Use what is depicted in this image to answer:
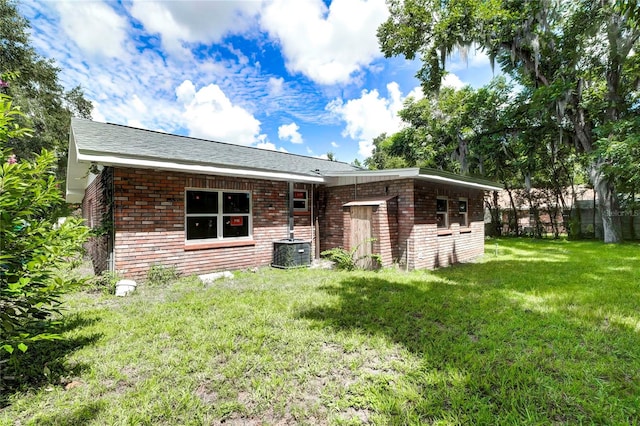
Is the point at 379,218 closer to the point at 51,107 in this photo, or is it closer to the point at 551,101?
the point at 551,101

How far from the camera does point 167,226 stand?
6.54 meters

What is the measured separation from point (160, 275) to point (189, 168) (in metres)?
2.48

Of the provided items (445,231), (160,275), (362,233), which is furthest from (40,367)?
(445,231)

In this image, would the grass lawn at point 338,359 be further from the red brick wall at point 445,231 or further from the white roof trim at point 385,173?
the white roof trim at point 385,173

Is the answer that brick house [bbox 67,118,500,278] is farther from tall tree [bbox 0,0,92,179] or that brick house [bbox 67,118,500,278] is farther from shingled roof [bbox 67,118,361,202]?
tall tree [bbox 0,0,92,179]

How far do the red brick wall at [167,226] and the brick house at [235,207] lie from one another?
0.07 ft

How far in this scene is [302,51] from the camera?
10.8m

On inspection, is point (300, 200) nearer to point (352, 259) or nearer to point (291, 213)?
point (291, 213)

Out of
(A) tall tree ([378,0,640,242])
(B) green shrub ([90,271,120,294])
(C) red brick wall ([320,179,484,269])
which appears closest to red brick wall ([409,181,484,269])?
(C) red brick wall ([320,179,484,269])

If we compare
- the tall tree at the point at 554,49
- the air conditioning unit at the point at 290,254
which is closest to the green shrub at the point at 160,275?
the air conditioning unit at the point at 290,254

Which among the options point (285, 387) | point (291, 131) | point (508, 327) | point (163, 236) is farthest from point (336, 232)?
point (291, 131)

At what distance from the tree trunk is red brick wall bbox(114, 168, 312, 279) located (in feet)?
53.7

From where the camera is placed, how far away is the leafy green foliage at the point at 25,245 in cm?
232

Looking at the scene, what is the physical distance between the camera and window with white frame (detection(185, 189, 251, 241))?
23.2 ft
